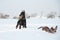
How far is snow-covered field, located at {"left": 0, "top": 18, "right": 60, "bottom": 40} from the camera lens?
165cm

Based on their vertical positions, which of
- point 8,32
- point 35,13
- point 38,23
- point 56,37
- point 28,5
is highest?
point 28,5

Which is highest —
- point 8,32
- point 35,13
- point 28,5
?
point 28,5

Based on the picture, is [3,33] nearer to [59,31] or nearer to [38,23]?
[38,23]

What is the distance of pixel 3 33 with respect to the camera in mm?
1639

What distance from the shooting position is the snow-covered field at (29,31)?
1.65 meters

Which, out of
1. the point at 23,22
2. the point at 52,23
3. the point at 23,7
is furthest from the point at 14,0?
the point at 52,23

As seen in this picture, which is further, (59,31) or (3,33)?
(59,31)

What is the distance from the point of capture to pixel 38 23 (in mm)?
1725

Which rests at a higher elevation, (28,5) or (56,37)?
(28,5)

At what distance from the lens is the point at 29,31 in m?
1.70

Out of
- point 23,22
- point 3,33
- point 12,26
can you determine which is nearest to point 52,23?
point 23,22

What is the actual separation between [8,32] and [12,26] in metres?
0.10

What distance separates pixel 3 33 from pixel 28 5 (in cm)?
53

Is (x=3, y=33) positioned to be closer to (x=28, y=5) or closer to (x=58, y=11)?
(x=28, y=5)
